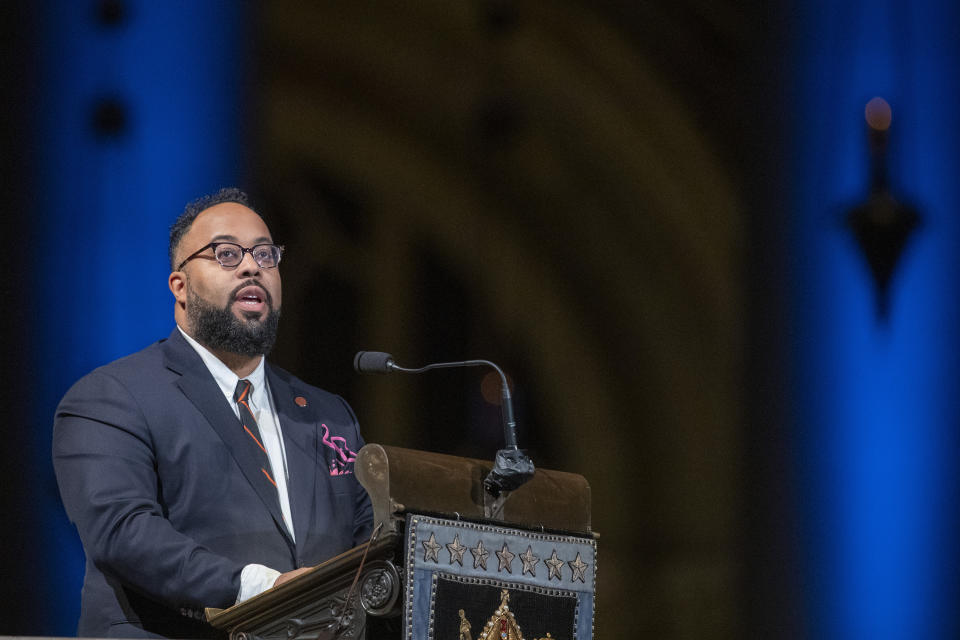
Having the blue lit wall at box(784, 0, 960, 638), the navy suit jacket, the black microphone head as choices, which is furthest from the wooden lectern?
the blue lit wall at box(784, 0, 960, 638)

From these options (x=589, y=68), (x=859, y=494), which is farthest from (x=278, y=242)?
(x=859, y=494)

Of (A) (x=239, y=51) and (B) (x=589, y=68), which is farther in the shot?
(B) (x=589, y=68)

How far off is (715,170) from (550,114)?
63 centimetres

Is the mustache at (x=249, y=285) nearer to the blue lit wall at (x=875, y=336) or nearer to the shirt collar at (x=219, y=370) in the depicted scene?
the shirt collar at (x=219, y=370)

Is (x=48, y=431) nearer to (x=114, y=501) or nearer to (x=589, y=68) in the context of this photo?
(x=114, y=501)

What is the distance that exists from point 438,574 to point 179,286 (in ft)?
4.00

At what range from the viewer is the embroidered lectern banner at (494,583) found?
229 cm

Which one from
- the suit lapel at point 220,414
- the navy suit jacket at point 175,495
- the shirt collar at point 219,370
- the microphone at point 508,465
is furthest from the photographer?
the shirt collar at point 219,370

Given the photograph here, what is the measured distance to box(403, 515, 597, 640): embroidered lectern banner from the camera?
2.29 m

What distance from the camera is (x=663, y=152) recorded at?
4.82 meters

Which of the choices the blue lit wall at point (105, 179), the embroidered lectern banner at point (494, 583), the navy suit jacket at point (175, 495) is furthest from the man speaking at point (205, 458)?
the blue lit wall at point (105, 179)

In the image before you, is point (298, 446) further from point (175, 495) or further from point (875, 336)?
point (875, 336)

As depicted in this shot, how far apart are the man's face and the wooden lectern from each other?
79cm

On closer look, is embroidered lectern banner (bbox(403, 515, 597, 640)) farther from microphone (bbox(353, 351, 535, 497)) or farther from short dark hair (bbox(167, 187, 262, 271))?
short dark hair (bbox(167, 187, 262, 271))
